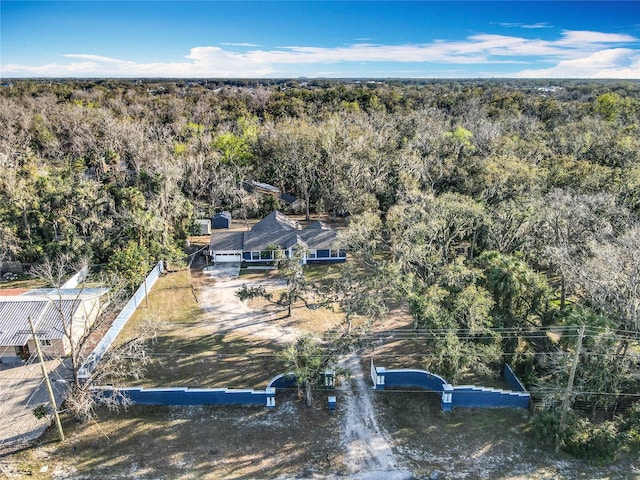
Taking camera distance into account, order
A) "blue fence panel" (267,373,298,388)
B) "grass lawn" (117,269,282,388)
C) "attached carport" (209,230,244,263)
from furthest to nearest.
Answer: "attached carport" (209,230,244,263)
"grass lawn" (117,269,282,388)
"blue fence panel" (267,373,298,388)

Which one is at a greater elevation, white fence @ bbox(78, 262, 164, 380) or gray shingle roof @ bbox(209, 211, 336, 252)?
gray shingle roof @ bbox(209, 211, 336, 252)

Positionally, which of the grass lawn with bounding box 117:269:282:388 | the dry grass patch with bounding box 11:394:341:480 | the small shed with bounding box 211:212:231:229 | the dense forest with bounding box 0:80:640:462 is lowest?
the dry grass patch with bounding box 11:394:341:480

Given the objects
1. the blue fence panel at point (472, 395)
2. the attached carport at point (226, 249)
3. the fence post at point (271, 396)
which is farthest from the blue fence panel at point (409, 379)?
the attached carport at point (226, 249)

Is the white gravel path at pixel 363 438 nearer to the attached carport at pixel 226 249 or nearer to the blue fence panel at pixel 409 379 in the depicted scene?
the blue fence panel at pixel 409 379

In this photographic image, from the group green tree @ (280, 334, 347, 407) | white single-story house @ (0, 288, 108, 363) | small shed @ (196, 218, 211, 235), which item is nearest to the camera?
green tree @ (280, 334, 347, 407)

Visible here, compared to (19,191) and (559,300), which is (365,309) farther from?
(19,191)

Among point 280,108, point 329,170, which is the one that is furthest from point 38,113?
point 329,170

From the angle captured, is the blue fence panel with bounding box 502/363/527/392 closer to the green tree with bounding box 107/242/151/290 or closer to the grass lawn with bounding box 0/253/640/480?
the grass lawn with bounding box 0/253/640/480

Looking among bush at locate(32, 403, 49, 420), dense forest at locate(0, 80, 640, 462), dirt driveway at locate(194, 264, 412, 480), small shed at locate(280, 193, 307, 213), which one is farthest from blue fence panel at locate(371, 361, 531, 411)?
small shed at locate(280, 193, 307, 213)
